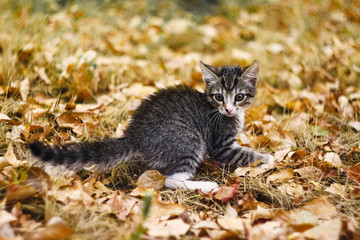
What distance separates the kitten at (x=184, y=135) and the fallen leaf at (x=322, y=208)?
0.64 metres

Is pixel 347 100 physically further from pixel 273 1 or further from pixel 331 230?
pixel 273 1

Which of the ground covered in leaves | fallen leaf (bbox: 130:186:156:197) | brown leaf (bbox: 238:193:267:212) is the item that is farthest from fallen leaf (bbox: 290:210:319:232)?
fallen leaf (bbox: 130:186:156:197)

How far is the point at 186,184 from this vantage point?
7.51ft

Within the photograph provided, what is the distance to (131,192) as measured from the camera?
6.89 ft

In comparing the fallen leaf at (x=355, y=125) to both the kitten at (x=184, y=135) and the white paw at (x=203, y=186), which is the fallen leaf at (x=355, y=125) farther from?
the white paw at (x=203, y=186)

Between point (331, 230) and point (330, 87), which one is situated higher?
point (330, 87)

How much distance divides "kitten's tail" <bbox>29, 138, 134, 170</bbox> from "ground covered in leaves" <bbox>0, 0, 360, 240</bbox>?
0.13 meters

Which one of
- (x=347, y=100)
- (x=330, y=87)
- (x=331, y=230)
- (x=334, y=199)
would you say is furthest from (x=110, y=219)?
(x=330, y=87)

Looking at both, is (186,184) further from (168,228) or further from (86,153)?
(86,153)

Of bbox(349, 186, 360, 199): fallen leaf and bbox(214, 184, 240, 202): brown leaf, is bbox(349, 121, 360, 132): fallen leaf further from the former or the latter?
bbox(214, 184, 240, 202): brown leaf

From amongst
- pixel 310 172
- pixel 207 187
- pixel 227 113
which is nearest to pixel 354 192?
pixel 310 172

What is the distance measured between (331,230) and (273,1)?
21.3ft

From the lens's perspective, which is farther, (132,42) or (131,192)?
(132,42)

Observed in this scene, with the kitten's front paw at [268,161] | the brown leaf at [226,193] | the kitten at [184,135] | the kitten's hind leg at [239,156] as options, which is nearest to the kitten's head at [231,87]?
the kitten at [184,135]
